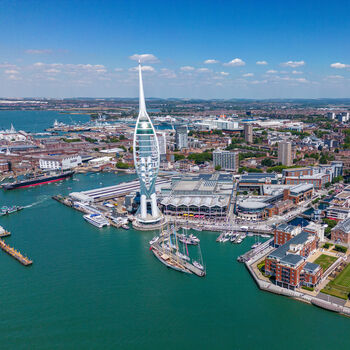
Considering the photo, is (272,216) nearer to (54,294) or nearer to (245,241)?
(245,241)

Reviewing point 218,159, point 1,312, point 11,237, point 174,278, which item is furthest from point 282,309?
point 218,159

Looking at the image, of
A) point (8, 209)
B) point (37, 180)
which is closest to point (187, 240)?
point (8, 209)

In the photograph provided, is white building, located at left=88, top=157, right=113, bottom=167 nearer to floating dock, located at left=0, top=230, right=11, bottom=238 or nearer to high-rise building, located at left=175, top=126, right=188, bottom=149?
high-rise building, located at left=175, top=126, right=188, bottom=149

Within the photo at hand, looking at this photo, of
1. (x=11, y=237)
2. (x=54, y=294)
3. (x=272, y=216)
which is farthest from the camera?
(x=272, y=216)

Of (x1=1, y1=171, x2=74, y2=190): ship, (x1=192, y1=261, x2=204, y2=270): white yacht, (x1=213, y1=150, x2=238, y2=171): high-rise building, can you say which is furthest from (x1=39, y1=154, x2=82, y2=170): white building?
(x1=192, y1=261, x2=204, y2=270): white yacht

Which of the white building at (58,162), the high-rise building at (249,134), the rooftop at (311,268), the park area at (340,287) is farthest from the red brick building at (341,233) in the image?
the high-rise building at (249,134)

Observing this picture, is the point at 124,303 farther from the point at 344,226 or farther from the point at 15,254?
the point at 344,226
